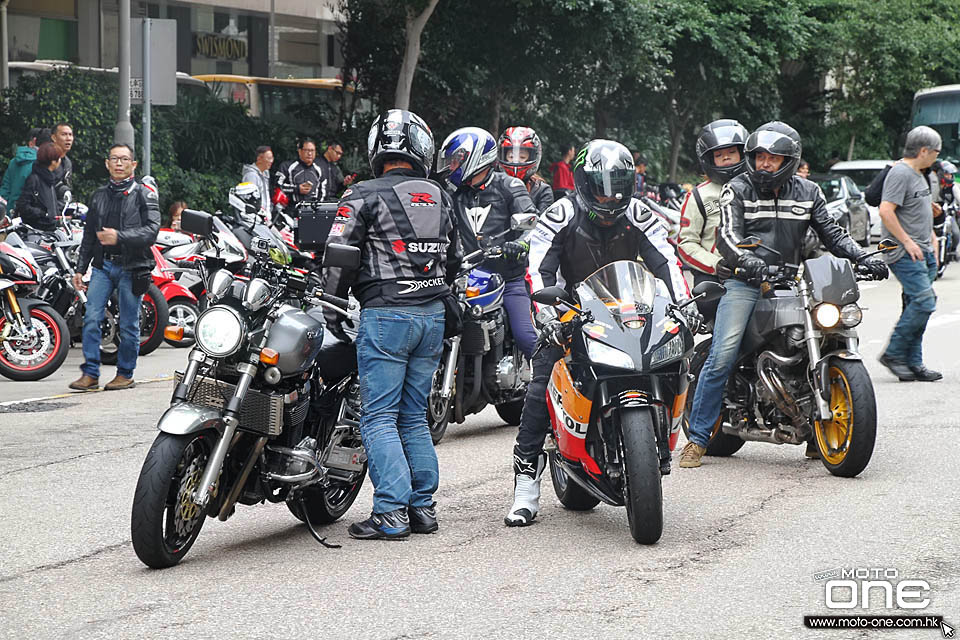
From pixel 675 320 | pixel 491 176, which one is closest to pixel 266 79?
pixel 491 176

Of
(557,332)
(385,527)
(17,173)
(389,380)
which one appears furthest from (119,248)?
(557,332)

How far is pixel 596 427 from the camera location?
6.14 m

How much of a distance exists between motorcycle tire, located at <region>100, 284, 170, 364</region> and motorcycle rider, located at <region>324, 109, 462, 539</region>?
6.85 metres

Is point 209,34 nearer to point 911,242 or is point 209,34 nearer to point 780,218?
point 911,242

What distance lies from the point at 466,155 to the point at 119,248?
322 centimetres

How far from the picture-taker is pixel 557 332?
6.21 metres

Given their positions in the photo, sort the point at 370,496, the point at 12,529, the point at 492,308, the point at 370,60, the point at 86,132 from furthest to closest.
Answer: the point at 370,60 < the point at 86,132 < the point at 492,308 < the point at 370,496 < the point at 12,529

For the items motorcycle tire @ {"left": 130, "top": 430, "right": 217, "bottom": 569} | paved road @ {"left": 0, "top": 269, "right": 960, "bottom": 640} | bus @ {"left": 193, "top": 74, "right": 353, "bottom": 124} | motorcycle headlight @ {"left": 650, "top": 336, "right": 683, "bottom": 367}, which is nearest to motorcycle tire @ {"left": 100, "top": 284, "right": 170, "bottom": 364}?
paved road @ {"left": 0, "top": 269, "right": 960, "bottom": 640}

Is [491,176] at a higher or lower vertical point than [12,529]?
higher

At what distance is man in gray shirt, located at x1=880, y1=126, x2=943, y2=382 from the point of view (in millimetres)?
10875

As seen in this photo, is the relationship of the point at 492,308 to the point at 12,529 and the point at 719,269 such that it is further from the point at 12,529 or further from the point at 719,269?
the point at 12,529

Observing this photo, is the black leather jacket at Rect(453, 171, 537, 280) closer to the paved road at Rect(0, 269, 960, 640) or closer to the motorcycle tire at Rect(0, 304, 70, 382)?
the paved road at Rect(0, 269, 960, 640)

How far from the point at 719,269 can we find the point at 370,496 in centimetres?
231

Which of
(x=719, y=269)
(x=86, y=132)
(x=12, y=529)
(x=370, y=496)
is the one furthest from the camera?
(x=86, y=132)
